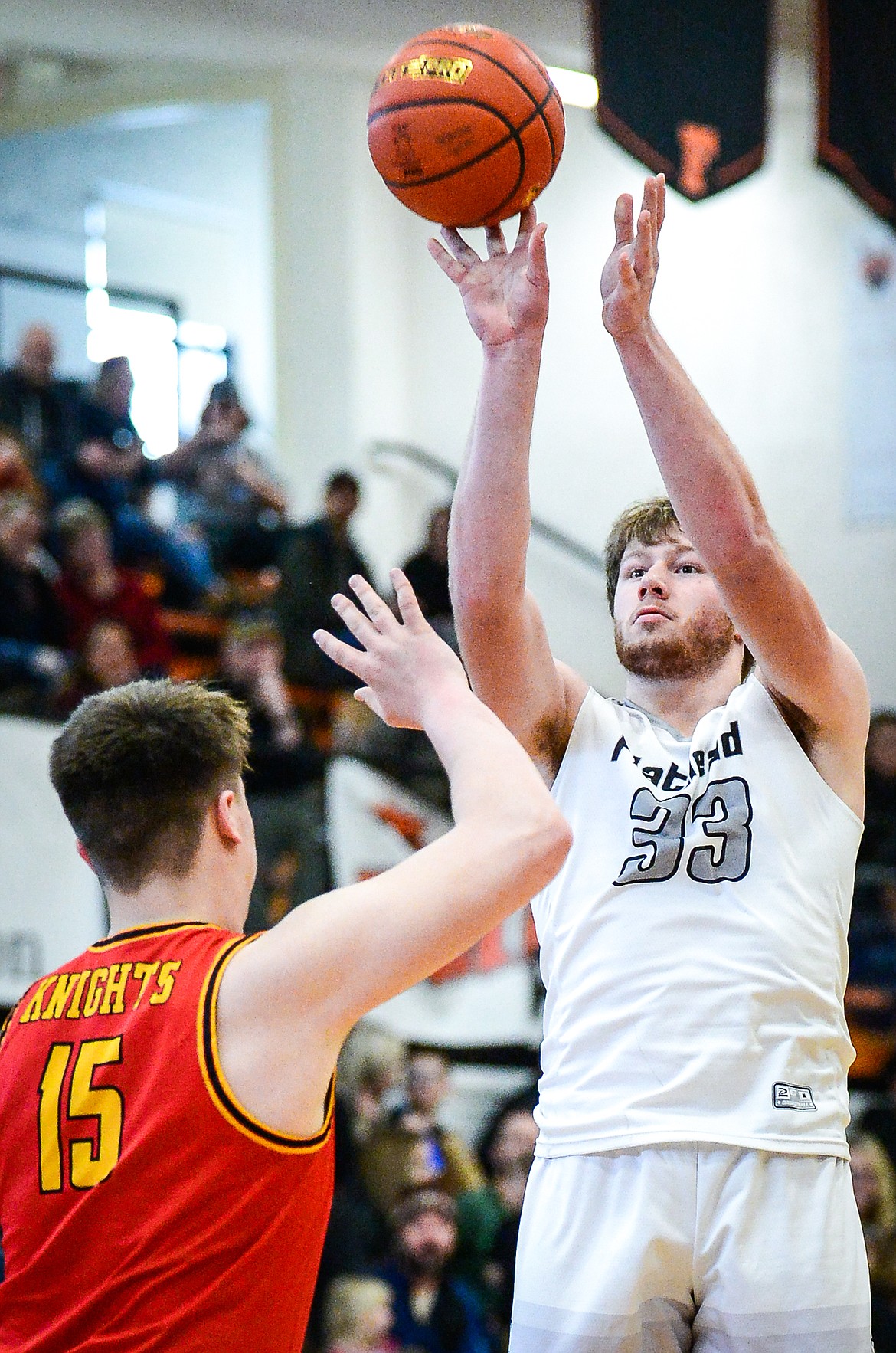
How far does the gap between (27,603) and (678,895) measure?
6057 mm

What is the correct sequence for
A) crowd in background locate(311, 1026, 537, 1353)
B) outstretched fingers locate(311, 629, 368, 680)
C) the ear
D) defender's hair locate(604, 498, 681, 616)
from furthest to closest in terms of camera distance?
1. crowd in background locate(311, 1026, 537, 1353)
2. defender's hair locate(604, 498, 681, 616)
3. the ear
4. outstretched fingers locate(311, 629, 368, 680)

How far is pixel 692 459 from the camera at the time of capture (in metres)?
2.65

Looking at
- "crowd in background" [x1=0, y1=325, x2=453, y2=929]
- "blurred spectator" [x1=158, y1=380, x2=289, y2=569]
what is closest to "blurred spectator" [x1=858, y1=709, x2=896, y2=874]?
"crowd in background" [x1=0, y1=325, x2=453, y2=929]

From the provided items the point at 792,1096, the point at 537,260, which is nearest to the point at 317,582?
the point at 537,260

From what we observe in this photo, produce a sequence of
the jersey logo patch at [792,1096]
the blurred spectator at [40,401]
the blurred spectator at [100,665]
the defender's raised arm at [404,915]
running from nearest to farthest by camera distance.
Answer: the defender's raised arm at [404,915], the jersey logo patch at [792,1096], the blurred spectator at [100,665], the blurred spectator at [40,401]

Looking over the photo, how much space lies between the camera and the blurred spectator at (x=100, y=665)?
768 centimetres

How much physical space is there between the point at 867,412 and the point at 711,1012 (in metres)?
7.95

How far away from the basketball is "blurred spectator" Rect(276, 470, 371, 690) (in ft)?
18.0

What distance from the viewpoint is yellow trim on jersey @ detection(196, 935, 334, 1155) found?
1956mm

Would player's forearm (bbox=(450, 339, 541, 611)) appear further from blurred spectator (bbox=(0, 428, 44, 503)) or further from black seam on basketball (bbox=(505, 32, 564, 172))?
blurred spectator (bbox=(0, 428, 44, 503))

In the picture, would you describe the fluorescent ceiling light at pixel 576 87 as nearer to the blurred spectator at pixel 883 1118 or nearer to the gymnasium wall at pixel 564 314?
the gymnasium wall at pixel 564 314

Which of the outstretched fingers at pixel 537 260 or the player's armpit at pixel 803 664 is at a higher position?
the outstretched fingers at pixel 537 260

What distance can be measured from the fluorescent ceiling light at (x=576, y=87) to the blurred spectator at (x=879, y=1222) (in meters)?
6.94

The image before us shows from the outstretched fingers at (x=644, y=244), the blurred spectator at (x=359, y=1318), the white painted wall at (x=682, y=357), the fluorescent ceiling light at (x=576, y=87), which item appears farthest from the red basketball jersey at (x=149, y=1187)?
the fluorescent ceiling light at (x=576, y=87)
